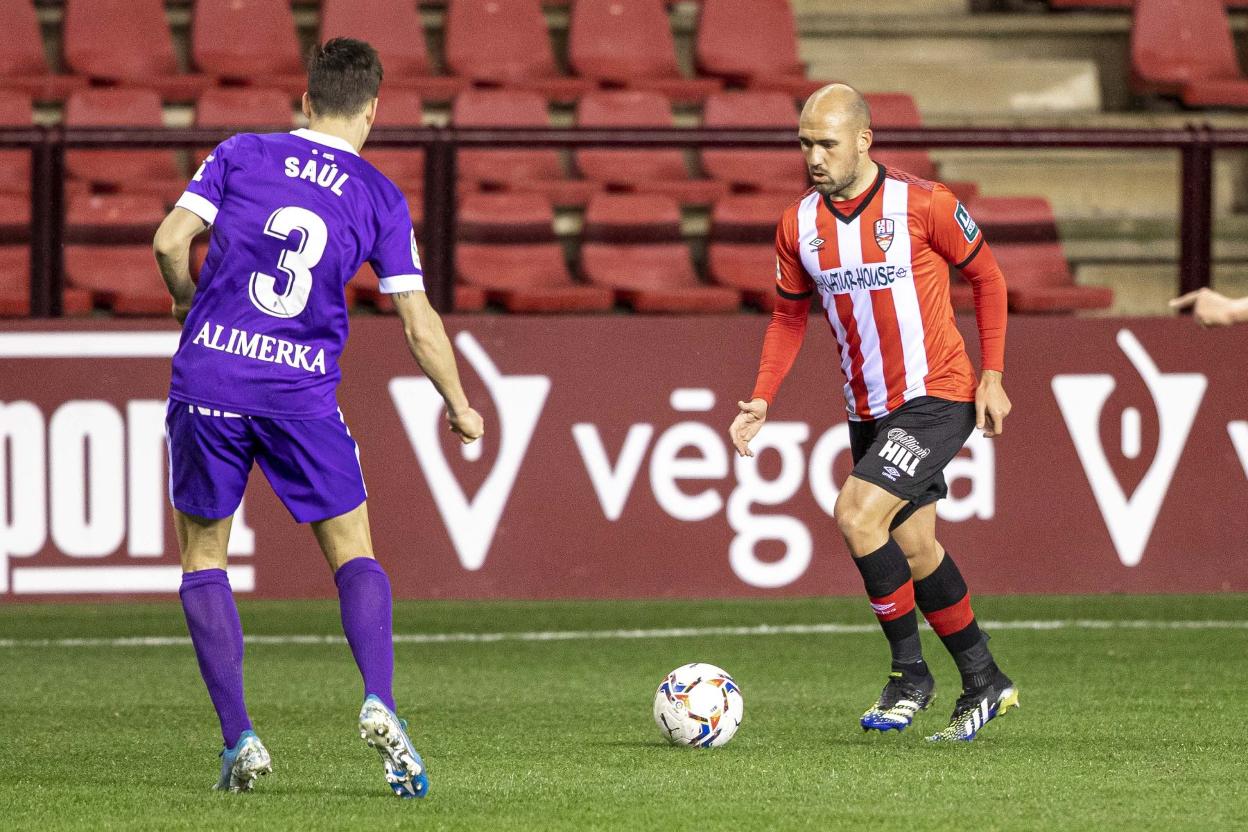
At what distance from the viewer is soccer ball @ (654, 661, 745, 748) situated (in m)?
5.52

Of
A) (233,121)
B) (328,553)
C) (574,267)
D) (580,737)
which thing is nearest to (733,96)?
(574,267)

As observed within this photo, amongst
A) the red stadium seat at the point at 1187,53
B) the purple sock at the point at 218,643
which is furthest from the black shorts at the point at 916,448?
the red stadium seat at the point at 1187,53

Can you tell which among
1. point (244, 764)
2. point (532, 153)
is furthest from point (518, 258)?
point (244, 764)

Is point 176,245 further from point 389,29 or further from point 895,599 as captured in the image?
point 389,29

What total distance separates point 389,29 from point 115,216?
3175 millimetres

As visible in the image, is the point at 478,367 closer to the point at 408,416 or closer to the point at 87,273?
the point at 408,416

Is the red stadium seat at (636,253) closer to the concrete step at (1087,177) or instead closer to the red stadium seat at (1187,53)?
the concrete step at (1087,177)

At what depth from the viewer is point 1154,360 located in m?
9.01

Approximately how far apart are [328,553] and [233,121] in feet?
23.1

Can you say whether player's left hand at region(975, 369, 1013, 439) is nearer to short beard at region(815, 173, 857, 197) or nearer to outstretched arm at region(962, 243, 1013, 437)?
outstretched arm at region(962, 243, 1013, 437)

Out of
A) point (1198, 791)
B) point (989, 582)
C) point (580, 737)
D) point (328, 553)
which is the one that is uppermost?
point (328, 553)

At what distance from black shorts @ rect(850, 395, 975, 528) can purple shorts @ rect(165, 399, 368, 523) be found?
1.63m

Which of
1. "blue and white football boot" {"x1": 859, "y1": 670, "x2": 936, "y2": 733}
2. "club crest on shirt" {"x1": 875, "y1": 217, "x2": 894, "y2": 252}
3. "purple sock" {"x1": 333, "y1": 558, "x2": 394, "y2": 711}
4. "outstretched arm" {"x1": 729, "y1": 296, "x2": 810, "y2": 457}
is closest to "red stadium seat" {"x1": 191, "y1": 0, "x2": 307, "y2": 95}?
"outstretched arm" {"x1": 729, "y1": 296, "x2": 810, "y2": 457}

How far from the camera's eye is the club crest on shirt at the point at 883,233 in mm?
5789
